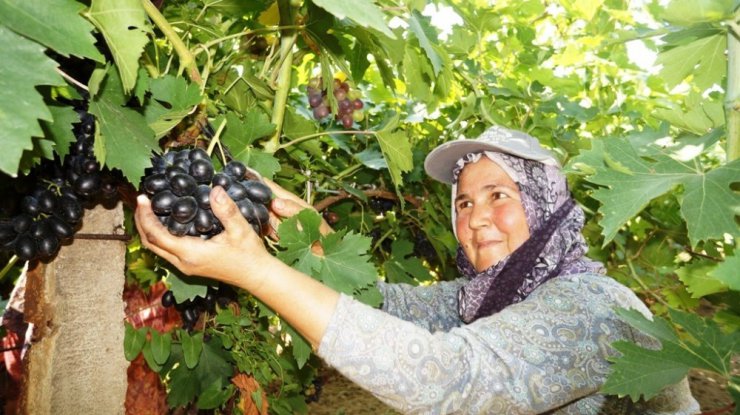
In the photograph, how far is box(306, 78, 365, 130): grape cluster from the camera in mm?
2324

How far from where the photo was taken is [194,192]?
1.08 metres

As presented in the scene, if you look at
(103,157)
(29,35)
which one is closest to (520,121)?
(103,157)

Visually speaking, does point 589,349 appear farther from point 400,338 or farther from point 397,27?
point 397,27

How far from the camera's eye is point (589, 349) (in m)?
1.50

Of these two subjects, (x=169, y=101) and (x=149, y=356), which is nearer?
(x=169, y=101)

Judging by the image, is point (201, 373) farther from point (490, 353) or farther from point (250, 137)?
point (490, 353)

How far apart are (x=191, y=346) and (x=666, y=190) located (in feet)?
5.61

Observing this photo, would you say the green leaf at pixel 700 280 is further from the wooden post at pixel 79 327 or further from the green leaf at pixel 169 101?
the wooden post at pixel 79 327

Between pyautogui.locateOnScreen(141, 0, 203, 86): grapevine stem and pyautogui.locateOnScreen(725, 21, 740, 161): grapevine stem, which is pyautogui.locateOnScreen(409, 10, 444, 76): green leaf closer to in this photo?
pyautogui.locateOnScreen(141, 0, 203, 86): grapevine stem

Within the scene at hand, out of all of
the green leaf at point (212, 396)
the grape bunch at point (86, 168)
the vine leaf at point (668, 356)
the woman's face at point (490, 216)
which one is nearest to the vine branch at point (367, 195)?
the woman's face at point (490, 216)

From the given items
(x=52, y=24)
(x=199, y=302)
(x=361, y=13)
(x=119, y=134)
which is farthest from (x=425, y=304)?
(x=52, y=24)

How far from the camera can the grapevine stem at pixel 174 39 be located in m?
1.12

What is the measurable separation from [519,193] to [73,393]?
1.59 meters

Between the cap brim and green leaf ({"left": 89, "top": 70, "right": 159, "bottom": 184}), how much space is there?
136 cm
